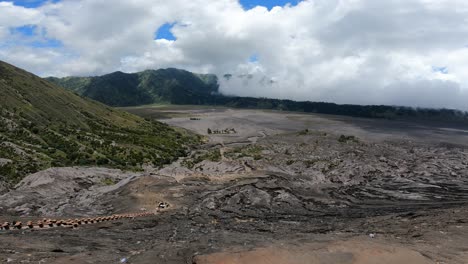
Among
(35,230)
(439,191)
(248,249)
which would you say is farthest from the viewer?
(439,191)

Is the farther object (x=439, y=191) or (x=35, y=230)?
(x=439, y=191)

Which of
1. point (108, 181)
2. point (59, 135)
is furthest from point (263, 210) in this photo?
point (59, 135)

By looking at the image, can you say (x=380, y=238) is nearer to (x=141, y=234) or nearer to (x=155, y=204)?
(x=141, y=234)

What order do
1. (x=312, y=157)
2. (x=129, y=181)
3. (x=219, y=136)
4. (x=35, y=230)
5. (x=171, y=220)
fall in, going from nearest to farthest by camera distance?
(x=35, y=230)
(x=171, y=220)
(x=129, y=181)
(x=312, y=157)
(x=219, y=136)

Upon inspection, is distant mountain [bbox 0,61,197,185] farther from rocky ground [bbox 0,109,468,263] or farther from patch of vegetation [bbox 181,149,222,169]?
rocky ground [bbox 0,109,468,263]

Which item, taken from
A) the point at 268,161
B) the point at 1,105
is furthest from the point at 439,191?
the point at 1,105

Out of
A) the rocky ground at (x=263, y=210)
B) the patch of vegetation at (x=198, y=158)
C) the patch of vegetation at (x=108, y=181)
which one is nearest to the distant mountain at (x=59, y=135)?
the patch of vegetation at (x=198, y=158)

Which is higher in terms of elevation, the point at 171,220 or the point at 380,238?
the point at 380,238
